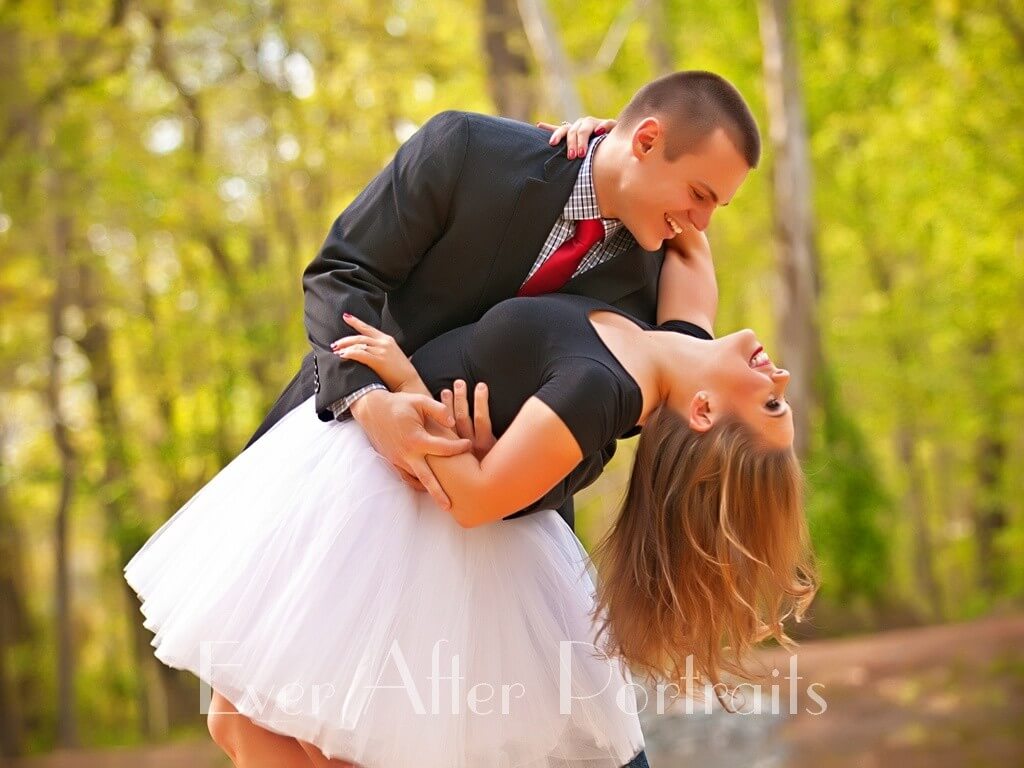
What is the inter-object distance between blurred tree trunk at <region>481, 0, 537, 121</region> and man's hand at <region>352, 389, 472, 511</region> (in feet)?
30.6

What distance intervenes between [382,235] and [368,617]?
0.72 meters

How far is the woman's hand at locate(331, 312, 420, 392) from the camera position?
2.19 meters

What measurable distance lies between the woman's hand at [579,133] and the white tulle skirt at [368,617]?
70 centimetres

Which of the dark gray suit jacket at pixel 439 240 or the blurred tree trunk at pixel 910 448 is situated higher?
the dark gray suit jacket at pixel 439 240

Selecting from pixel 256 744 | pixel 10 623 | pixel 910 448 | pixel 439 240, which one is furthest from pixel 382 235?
pixel 910 448

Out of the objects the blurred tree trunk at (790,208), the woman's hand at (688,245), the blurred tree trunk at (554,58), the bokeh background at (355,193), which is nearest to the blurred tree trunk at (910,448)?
the bokeh background at (355,193)

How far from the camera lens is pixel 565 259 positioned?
2395 mm

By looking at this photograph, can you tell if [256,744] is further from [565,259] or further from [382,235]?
[565,259]

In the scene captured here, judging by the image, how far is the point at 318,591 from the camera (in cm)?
221

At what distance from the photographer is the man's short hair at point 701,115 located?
221cm

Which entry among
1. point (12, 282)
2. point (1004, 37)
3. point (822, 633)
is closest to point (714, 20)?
point (1004, 37)

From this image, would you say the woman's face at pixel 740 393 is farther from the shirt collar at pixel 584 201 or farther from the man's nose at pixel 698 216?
the shirt collar at pixel 584 201

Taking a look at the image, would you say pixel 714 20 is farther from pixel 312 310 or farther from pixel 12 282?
pixel 312 310

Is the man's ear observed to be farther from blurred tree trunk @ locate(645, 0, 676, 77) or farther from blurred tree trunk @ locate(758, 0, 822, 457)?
blurred tree trunk @ locate(645, 0, 676, 77)
